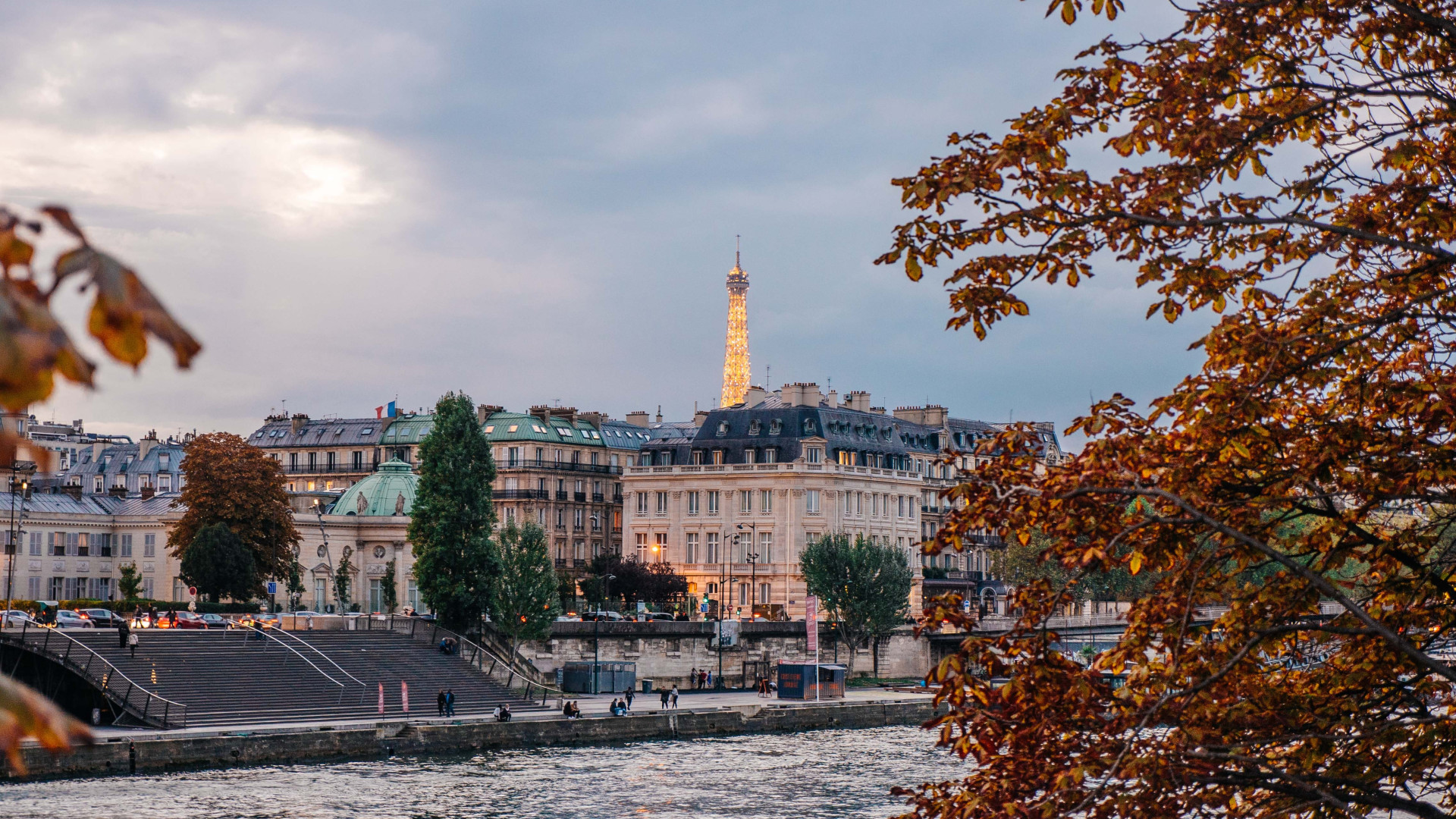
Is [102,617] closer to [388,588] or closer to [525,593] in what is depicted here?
[525,593]

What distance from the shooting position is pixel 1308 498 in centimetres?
1197

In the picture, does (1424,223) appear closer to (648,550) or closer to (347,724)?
A: (347,724)

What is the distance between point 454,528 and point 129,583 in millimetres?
24676

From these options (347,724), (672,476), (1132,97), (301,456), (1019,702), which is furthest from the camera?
(301,456)

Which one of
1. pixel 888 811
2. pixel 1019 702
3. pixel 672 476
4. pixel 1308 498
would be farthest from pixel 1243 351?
pixel 672 476

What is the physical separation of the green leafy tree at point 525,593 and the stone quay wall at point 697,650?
3.84 metres

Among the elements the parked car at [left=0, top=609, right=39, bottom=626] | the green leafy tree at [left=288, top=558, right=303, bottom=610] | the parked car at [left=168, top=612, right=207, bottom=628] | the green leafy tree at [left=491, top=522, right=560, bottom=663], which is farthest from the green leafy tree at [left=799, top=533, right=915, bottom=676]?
the parked car at [left=0, top=609, right=39, bottom=626]

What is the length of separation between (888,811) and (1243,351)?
124ft

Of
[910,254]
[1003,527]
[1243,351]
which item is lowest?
[1003,527]

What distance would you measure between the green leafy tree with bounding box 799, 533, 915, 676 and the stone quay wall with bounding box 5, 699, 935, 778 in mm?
17303

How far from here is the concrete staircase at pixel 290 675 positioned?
206 feet

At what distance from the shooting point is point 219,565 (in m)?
86.3

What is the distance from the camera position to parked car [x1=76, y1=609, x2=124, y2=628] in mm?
75787

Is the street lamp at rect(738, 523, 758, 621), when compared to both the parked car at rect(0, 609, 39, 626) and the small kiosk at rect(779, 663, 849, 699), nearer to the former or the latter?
the small kiosk at rect(779, 663, 849, 699)
